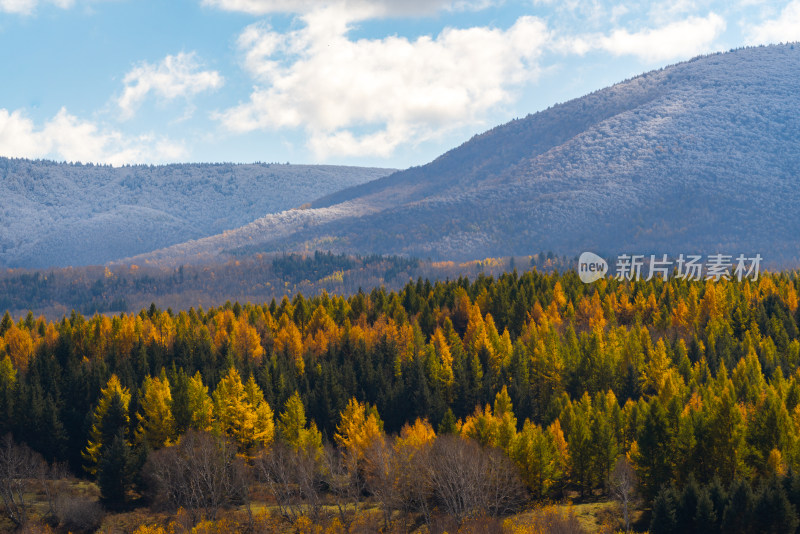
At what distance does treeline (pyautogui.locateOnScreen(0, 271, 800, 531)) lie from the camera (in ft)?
304

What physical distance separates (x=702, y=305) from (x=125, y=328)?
107 meters

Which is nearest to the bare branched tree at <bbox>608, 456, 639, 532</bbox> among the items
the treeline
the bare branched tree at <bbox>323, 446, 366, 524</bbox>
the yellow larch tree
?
the treeline

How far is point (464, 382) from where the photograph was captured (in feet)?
433

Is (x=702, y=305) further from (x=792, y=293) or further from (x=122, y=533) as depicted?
(x=122, y=533)

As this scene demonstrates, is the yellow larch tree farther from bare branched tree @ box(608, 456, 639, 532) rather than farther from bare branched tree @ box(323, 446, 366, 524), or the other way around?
bare branched tree @ box(608, 456, 639, 532)

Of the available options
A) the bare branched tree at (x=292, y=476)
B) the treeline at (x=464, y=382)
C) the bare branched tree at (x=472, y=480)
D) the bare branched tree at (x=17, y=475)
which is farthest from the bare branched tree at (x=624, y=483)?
the bare branched tree at (x=17, y=475)

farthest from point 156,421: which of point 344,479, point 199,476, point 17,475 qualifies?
point 344,479

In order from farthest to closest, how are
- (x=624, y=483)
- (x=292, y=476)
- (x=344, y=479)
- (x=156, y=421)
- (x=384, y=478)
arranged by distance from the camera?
(x=156, y=421) → (x=292, y=476) → (x=344, y=479) → (x=384, y=478) → (x=624, y=483)

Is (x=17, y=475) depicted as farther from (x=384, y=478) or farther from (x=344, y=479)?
(x=384, y=478)

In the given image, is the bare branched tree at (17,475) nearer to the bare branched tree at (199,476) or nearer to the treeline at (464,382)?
the treeline at (464,382)

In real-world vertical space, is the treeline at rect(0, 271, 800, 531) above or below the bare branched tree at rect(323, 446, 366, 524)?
above

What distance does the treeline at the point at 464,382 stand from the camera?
304ft

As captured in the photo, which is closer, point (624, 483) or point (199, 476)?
point (624, 483)

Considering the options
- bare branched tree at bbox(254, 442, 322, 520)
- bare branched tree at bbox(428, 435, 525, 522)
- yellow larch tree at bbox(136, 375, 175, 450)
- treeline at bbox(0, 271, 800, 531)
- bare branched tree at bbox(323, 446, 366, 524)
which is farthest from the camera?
yellow larch tree at bbox(136, 375, 175, 450)
